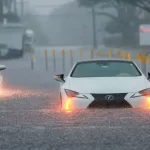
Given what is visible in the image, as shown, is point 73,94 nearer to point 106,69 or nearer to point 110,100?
point 110,100

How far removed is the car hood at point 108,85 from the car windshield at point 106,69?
0.70 meters

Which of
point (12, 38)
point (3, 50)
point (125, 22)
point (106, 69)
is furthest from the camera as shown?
point (125, 22)

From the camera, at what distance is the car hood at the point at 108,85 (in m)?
15.5

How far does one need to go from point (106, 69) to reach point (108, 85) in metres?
1.72

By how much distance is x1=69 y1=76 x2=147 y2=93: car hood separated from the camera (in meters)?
15.5

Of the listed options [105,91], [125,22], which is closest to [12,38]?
[125,22]

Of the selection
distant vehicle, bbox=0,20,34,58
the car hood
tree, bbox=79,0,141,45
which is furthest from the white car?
tree, bbox=79,0,141,45

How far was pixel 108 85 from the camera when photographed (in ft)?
51.5

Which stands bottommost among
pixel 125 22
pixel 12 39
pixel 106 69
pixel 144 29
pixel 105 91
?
pixel 12 39

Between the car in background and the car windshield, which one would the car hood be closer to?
the car windshield

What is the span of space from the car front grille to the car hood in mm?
87

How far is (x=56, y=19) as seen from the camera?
7347 inches

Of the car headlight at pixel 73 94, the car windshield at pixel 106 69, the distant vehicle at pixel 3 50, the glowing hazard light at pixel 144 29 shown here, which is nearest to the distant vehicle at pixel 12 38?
the distant vehicle at pixel 3 50

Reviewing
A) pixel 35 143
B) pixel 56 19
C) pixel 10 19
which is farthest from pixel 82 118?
pixel 56 19
